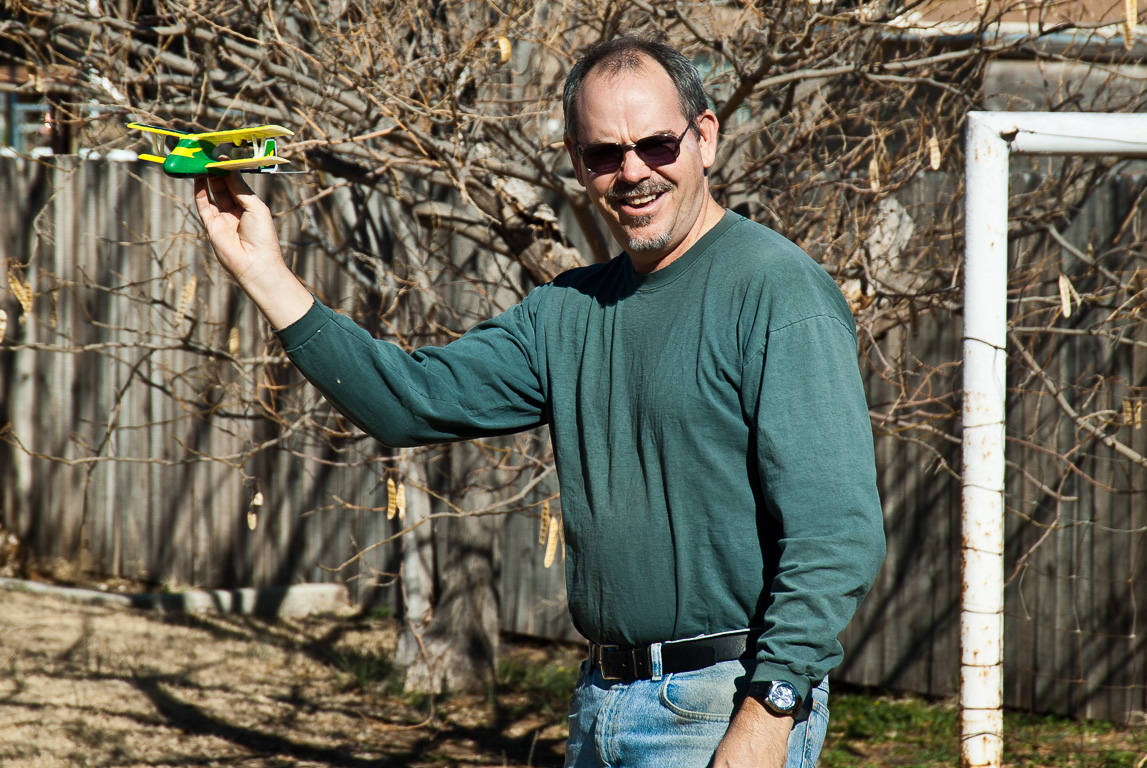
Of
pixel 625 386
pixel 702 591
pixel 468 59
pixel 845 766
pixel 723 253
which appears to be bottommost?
pixel 845 766

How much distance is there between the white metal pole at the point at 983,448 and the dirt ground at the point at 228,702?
7.18ft

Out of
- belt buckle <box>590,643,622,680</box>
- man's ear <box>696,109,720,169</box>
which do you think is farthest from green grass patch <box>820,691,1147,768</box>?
man's ear <box>696,109,720,169</box>

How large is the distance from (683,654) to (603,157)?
88cm

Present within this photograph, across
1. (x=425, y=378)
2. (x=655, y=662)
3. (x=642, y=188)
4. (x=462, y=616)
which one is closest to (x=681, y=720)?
(x=655, y=662)

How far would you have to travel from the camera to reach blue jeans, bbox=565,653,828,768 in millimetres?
1763

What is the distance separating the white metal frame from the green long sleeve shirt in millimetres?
1221

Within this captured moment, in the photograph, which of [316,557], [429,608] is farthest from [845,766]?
[316,557]

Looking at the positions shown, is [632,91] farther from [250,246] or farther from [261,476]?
[261,476]

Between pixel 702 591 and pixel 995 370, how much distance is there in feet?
4.84

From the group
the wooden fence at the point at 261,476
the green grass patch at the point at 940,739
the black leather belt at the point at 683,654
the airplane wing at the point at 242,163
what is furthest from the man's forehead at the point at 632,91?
the green grass patch at the point at 940,739

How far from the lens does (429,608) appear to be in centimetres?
528

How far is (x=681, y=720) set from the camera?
1.79 metres

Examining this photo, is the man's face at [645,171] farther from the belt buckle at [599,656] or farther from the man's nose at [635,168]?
the belt buckle at [599,656]

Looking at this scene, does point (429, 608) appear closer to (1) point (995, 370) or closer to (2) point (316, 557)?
(2) point (316, 557)
